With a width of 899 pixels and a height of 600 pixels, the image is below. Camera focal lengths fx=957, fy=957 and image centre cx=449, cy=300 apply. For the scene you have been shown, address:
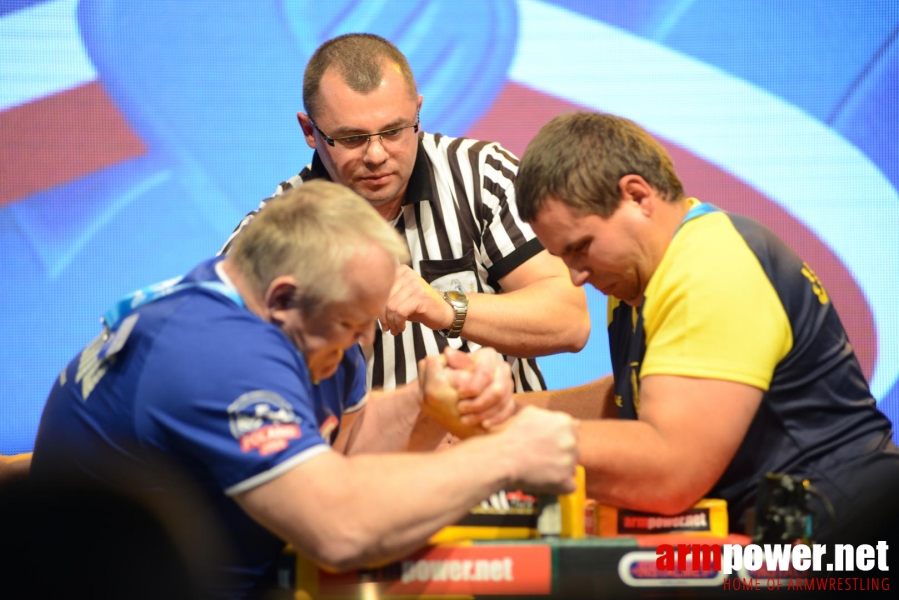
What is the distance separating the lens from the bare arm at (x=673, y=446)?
171 centimetres

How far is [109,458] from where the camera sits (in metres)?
1.64

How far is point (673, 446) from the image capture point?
171 cm

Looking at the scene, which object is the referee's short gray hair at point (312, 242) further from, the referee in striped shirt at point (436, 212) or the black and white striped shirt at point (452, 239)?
the black and white striped shirt at point (452, 239)

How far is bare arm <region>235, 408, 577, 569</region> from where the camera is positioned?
1435mm

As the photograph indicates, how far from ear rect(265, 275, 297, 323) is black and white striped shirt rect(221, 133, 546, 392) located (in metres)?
1.23

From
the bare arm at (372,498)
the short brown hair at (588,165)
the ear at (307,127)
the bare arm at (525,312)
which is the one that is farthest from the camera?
the ear at (307,127)

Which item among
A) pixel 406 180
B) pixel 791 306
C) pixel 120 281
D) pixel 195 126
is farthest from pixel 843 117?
pixel 120 281

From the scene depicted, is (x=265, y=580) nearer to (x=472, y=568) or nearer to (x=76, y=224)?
(x=472, y=568)

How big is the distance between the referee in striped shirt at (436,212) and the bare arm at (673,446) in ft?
2.99

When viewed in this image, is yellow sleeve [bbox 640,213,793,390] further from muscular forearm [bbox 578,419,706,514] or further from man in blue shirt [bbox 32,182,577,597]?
man in blue shirt [bbox 32,182,577,597]

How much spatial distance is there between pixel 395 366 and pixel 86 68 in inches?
73.3

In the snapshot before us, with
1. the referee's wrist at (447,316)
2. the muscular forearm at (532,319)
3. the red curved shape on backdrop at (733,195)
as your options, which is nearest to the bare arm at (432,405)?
the referee's wrist at (447,316)

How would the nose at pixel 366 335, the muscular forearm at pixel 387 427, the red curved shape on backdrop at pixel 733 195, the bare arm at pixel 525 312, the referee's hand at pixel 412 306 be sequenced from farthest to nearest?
1. the red curved shape on backdrop at pixel 733 195
2. the bare arm at pixel 525 312
3. the referee's hand at pixel 412 306
4. the muscular forearm at pixel 387 427
5. the nose at pixel 366 335

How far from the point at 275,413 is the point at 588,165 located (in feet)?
2.67
